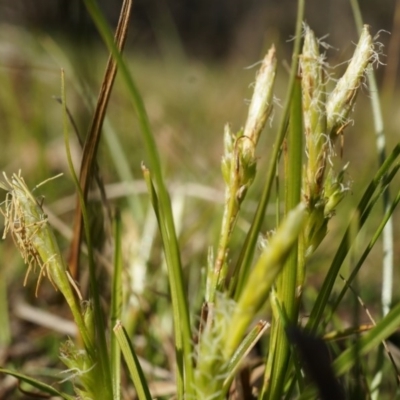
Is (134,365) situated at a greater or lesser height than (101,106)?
lesser

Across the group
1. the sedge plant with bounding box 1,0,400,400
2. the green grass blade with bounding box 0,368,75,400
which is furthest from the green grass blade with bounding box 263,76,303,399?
the green grass blade with bounding box 0,368,75,400

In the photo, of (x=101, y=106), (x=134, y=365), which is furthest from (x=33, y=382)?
(x=101, y=106)

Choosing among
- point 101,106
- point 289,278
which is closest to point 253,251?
point 289,278

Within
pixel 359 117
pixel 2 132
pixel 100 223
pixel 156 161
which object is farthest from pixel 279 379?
pixel 359 117

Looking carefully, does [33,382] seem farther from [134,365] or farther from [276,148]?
[276,148]

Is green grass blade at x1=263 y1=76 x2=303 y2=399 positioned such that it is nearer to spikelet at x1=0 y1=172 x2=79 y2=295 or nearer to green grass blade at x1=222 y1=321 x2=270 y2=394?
green grass blade at x1=222 y1=321 x2=270 y2=394

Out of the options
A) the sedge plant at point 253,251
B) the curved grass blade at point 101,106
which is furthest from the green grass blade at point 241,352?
the curved grass blade at point 101,106

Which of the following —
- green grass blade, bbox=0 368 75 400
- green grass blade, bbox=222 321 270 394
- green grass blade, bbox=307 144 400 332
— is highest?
green grass blade, bbox=307 144 400 332

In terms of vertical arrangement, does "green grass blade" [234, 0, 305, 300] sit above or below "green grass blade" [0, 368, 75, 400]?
above
